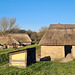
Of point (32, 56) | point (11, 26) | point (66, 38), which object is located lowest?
point (32, 56)

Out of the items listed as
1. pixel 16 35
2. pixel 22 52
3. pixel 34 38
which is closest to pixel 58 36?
pixel 22 52

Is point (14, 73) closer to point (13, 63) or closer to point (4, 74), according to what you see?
point (4, 74)

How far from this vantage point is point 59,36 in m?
21.5

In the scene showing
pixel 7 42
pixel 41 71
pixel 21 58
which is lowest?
pixel 41 71

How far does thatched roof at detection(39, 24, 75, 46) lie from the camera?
20.2 metres

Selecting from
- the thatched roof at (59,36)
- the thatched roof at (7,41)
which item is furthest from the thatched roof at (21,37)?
the thatched roof at (59,36)

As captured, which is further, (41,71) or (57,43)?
(57,43)

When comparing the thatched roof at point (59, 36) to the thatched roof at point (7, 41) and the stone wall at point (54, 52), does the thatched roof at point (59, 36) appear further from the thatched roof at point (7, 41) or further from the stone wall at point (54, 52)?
the thatched roof at point (7, 41)

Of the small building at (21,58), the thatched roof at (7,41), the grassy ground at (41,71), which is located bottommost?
the grassy ground at (41,71)

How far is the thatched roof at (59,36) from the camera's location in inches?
794

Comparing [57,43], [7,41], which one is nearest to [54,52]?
[57,43]

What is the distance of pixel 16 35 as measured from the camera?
52.2m

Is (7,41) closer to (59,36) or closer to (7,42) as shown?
(7,42)

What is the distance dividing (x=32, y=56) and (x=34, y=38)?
5327 cm
